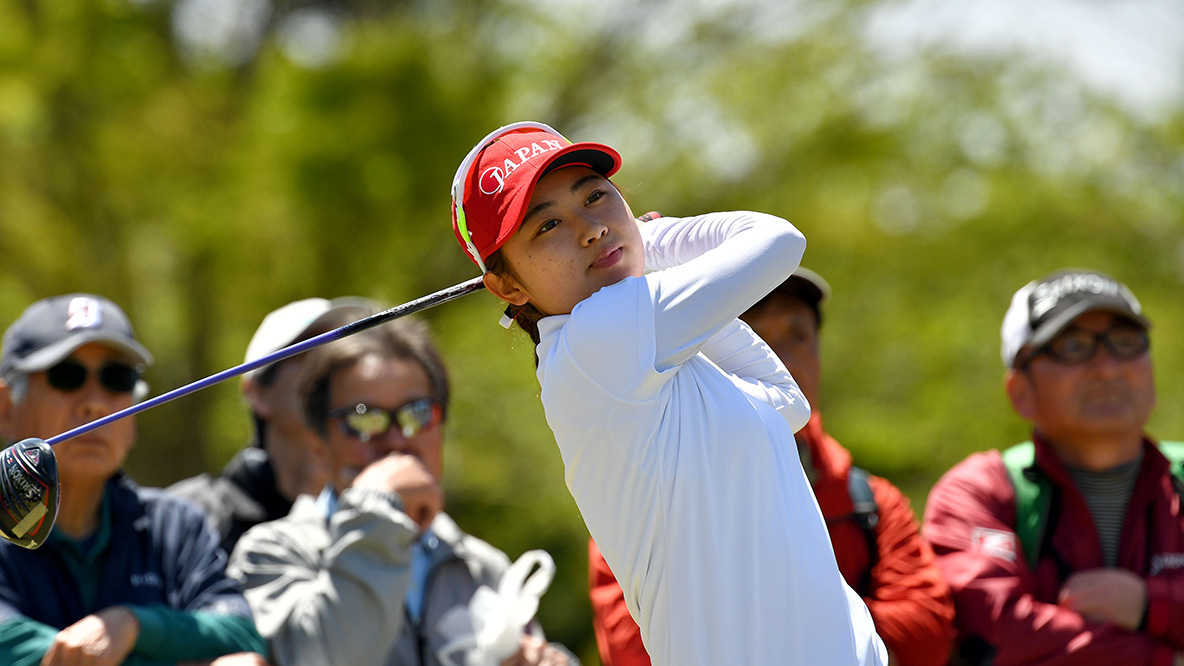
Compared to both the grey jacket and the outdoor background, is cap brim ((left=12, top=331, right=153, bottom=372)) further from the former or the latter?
the outdoor background

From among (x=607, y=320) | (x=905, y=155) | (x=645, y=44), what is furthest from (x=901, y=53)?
(x=607, y=320)

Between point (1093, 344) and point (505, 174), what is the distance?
2.30 metres

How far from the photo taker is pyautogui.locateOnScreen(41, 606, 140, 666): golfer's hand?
2832 millimetres

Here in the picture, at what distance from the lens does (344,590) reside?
314 cm

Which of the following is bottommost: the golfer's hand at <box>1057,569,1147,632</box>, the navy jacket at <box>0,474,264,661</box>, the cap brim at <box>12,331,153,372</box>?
the golfer's hand at <box>1057,569,1147,632</box>

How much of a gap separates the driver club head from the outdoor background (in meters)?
6.65

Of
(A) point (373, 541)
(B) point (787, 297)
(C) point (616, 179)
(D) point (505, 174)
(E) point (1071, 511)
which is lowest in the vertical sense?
(E) point (1071, 511)

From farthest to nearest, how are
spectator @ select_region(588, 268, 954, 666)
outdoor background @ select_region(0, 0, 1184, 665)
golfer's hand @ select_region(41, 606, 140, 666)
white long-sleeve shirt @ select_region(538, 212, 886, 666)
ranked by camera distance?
outdoor background @ select_region(0, 0, 1184, 665) → spectator @ select_region(588, 268, 954, 666) → golfer's hand @ select_region(41, 606, 140, 666) → white long-sleeve shirt @ select_region(538, 212, 886, 666)

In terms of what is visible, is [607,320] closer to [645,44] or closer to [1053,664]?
[1053,664]

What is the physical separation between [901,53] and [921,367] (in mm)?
2959

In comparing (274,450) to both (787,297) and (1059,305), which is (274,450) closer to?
(787,297)

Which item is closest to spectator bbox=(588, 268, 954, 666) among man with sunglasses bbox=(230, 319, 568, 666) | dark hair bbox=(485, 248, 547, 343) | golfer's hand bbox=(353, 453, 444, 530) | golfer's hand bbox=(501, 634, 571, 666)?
golfer's hand bbox=(501, 634, 571, 666)

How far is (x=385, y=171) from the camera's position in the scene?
880cm

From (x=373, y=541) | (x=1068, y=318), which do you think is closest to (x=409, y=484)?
(x=373, y=541)
